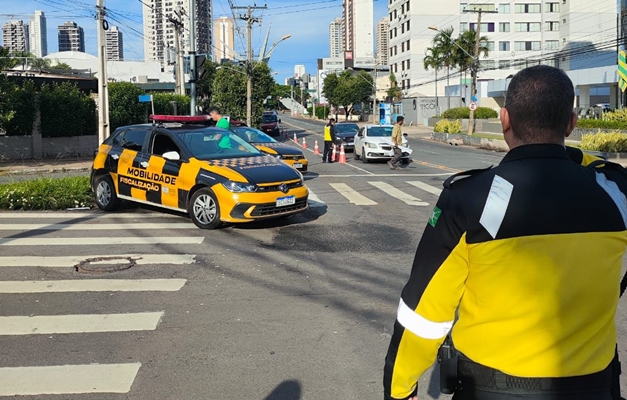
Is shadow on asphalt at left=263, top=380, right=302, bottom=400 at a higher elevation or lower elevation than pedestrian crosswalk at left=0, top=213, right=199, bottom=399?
lower

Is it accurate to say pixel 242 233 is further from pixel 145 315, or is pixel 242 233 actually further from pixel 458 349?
pixel 458 349

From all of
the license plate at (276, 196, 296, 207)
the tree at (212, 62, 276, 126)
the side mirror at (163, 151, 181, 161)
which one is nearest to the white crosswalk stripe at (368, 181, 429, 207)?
the license plate at (276, 196, 296, 207)

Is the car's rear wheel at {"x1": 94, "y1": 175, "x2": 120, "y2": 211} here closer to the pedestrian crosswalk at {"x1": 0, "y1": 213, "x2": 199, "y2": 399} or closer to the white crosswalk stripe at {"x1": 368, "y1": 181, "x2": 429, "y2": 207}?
the pedestrian crosswalk at {"x1": 0, "y1": 213, "x2": 199, "y2": 399}

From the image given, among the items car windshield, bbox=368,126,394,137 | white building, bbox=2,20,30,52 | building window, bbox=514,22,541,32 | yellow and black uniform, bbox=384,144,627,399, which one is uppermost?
white building, bbox=2,20,30,52

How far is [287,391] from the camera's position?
176 inches

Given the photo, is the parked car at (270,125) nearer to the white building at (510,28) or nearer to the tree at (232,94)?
the tree at (232,94)

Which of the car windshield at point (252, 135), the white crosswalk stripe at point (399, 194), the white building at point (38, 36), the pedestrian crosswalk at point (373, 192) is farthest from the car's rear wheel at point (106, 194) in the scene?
the white building at point (38, 36)

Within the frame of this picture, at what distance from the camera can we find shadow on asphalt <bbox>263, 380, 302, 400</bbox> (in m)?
4.38

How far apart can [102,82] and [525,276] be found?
17681 millimetres

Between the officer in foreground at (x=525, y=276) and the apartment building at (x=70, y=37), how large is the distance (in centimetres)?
15856

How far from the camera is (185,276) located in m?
7.56

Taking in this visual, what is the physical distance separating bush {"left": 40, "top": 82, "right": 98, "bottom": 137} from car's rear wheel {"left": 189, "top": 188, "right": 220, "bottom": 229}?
750 inches

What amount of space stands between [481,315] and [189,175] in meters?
8.98

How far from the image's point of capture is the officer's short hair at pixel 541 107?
221cm
